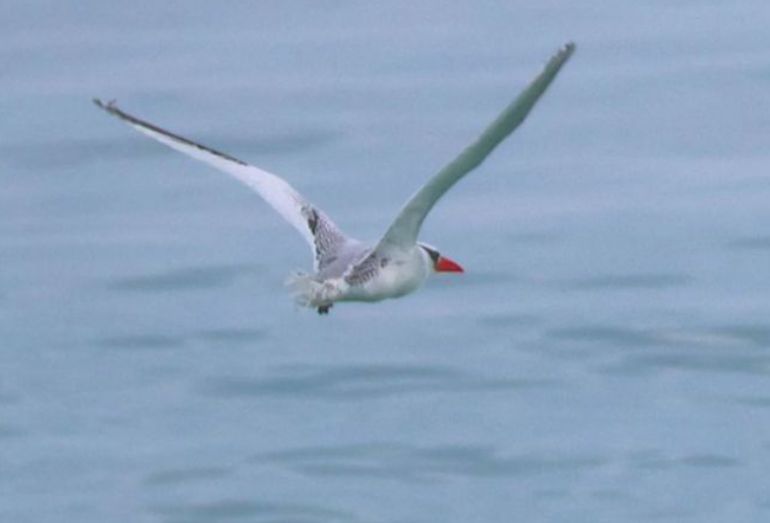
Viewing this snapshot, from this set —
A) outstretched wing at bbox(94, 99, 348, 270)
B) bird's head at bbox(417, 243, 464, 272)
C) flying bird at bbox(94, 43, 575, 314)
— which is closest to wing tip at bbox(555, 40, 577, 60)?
flying bird at bbox(94, 43, 575, 314)

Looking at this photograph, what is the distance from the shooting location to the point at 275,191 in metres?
14.9

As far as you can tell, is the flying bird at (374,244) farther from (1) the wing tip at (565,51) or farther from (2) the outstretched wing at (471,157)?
(1) the wing tip at (565,51)

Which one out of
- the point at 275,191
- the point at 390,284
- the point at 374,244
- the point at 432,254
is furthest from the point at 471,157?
the point at 275,191

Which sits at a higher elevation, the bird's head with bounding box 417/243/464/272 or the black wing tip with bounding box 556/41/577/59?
the black wing tip with bounding box 556/41/577/59

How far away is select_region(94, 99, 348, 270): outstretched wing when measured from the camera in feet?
45.5

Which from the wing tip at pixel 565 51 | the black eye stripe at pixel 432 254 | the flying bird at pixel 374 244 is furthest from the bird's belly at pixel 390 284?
the wing tip at pixel 565 51

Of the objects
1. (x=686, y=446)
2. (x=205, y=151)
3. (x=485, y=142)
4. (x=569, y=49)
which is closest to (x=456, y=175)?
(x=485, y=142)

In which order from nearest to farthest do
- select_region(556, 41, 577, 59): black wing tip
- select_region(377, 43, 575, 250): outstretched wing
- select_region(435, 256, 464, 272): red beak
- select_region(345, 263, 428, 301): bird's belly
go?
select_region(556, 41, 577, 59): black wing tip
select_region(377, 43, 575, 250): outstretched wing
select_region(345, 263, 428, 301): bird's belly
select_region(435, 256, 464, 272): red beak

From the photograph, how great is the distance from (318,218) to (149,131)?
Answer: 115 cm

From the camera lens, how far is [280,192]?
14875 mm

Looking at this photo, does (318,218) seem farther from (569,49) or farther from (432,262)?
(569,49)

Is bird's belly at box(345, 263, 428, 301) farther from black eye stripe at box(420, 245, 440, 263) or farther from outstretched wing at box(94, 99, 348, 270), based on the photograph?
black eye stripe at box(420, 245, 440, 263)

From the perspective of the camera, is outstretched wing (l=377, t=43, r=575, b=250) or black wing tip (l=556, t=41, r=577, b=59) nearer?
Answer: black wing tip (l=556, t=41, r=577, b=59)

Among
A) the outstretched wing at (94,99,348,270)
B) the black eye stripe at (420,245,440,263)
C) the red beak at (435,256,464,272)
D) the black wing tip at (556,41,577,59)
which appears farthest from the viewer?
the red beak at (435,256,464,272)
